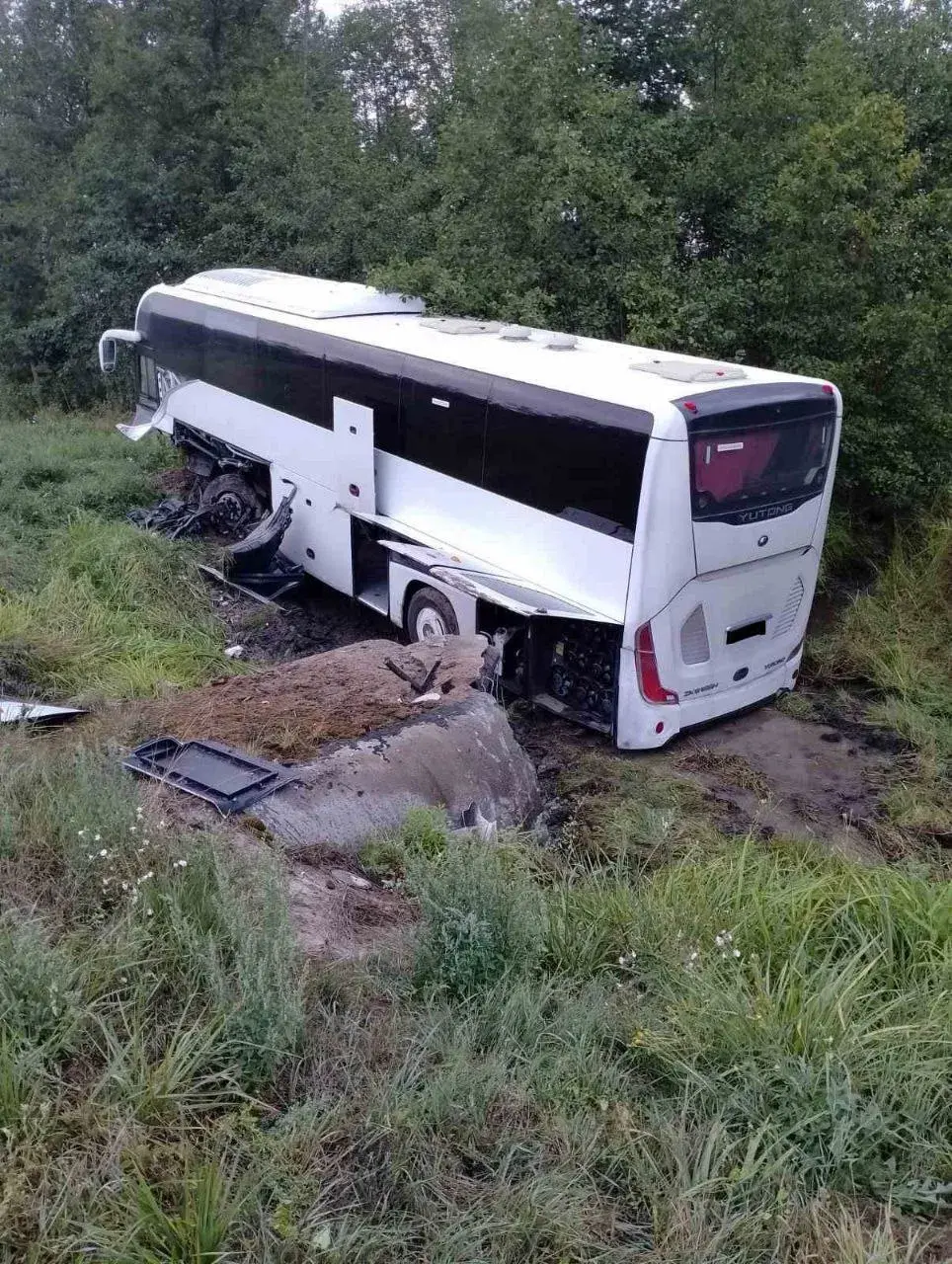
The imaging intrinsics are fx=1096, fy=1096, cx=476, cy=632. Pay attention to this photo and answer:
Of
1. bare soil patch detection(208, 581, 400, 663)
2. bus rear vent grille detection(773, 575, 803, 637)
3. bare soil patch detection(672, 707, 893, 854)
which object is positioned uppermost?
bus rear vent grille detection(773, 575, 803, 637)

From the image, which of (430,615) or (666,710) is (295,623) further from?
(666,710)

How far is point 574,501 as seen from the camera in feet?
23.8

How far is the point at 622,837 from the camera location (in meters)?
5.82

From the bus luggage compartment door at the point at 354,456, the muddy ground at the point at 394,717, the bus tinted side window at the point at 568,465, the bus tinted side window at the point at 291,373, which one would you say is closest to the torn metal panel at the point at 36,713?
the muddy ground at the point at 394,717

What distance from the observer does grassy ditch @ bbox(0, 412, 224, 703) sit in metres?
7.78

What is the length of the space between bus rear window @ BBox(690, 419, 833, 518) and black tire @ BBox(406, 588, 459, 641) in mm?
2165

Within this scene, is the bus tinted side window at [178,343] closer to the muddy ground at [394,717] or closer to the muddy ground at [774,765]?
the muddy ground at [394,717]

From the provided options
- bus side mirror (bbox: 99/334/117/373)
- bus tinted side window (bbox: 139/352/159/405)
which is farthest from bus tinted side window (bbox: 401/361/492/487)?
bus side mirror (bbox: 99/334/117/373)

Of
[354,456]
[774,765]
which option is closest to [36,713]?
[354,456]

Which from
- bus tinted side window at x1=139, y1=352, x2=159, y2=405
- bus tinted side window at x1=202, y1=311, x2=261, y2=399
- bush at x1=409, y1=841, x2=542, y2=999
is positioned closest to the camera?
bush at x1=409, y1=841, x2=542, y2=999

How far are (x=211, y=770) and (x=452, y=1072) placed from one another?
2.29 m

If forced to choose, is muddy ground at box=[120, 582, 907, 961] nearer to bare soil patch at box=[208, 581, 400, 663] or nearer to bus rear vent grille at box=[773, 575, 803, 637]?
bare soil patch at box=[208, 581, 400, 663]

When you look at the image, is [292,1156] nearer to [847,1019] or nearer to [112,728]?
[847,1019]

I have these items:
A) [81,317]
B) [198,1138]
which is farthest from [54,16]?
[198,1138]
